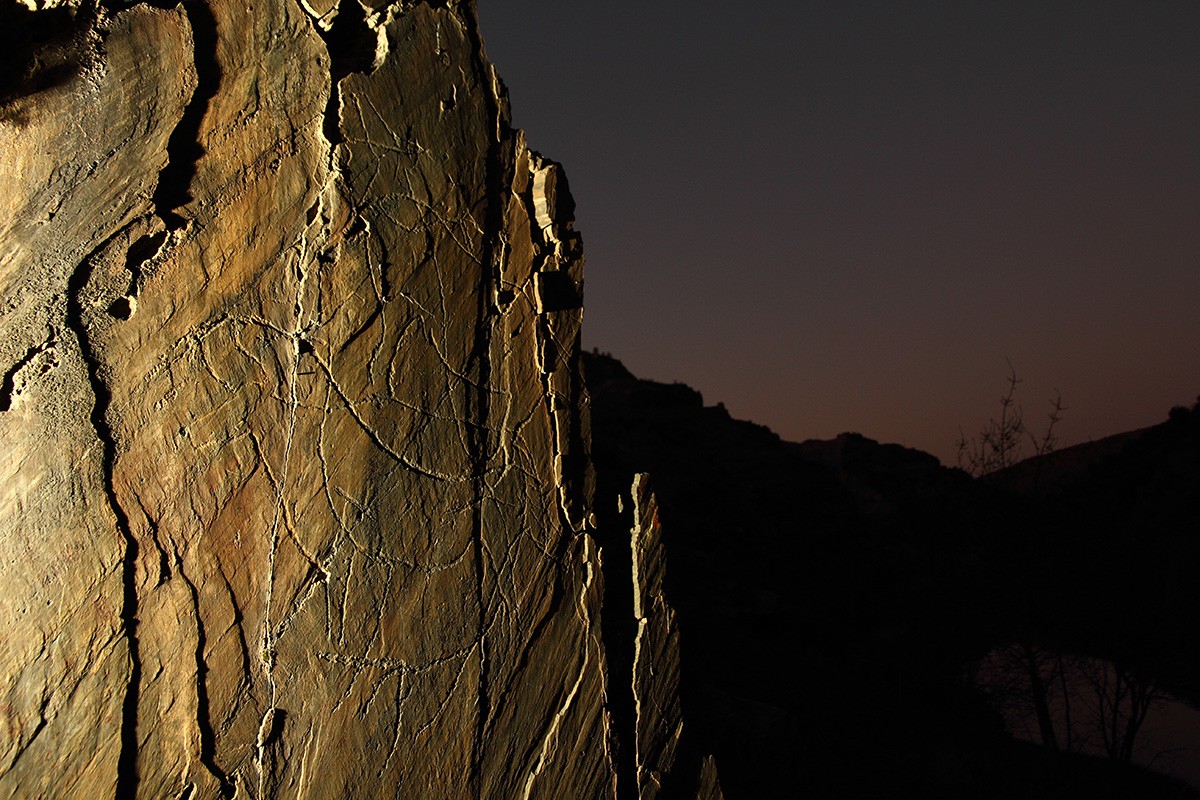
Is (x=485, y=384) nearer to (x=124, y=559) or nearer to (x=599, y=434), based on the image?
(x=124, y=559)

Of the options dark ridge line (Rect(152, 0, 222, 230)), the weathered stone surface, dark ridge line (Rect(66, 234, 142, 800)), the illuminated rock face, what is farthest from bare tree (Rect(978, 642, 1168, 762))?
dark ridge line (Rect(152, 0, 222, 230))

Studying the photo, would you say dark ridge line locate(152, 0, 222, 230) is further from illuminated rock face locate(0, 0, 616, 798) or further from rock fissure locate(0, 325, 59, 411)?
rock fissure locate(0, 325, 59, 411)

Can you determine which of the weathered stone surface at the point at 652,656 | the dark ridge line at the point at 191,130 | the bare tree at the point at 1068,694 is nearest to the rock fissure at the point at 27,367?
the dark ridge line at the point at 191,130

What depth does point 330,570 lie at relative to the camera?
5.21 feet

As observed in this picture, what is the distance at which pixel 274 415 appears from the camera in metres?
1.51

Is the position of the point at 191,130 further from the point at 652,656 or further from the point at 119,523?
the point at 652,656

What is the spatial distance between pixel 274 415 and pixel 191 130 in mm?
524

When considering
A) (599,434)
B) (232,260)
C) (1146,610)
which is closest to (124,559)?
(232,260)

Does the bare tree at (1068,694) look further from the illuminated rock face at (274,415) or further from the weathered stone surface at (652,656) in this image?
the illuminated rock face at (274,415)

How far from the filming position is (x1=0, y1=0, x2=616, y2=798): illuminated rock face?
127 cm

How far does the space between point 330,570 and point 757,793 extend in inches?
146

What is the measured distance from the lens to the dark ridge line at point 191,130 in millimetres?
1386

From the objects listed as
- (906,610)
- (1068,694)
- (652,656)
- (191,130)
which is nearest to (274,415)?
(191,130)

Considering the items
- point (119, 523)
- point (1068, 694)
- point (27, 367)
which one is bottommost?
point (1068, 694)
